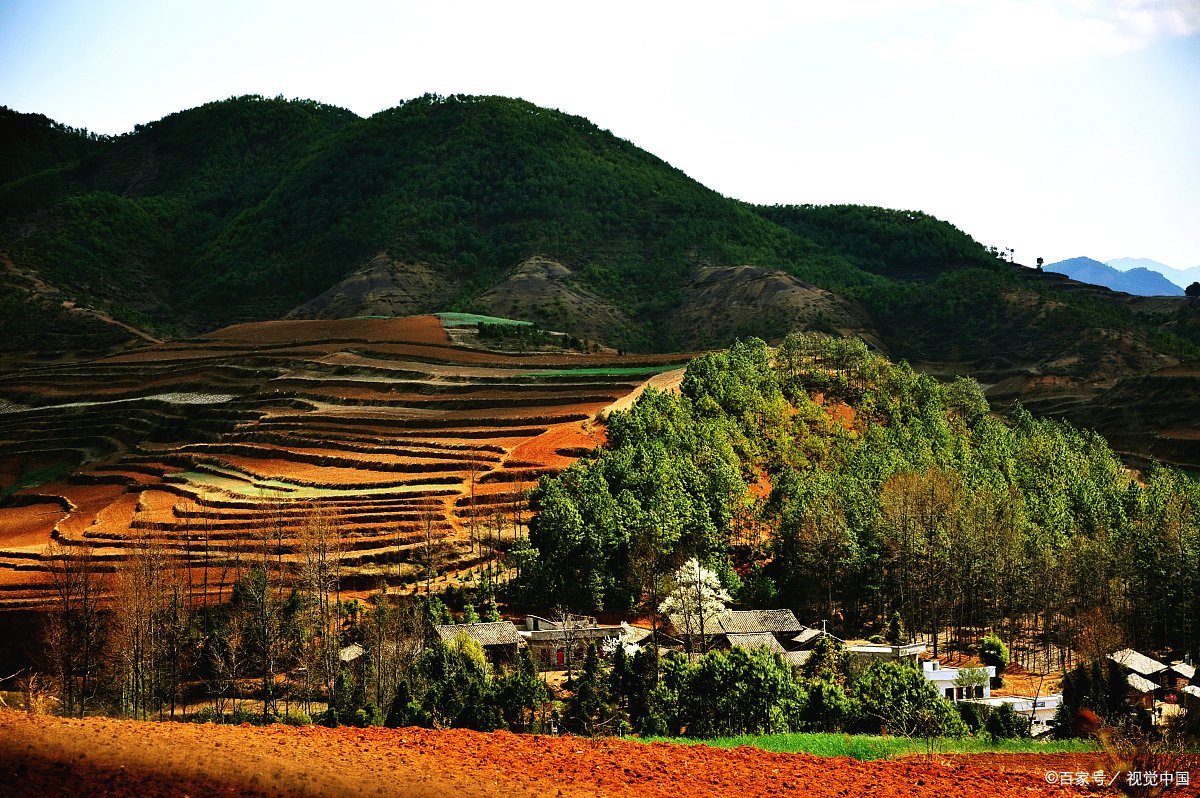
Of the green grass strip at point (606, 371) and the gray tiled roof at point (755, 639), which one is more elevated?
the green grass strip at point (606, 371)

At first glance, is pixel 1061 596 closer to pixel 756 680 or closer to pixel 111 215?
pixel 756 680

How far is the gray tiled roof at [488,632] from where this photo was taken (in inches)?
1690

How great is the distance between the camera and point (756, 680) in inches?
1219

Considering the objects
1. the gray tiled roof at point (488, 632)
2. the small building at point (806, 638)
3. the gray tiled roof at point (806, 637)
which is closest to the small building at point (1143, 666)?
the small building at point (806, 638)

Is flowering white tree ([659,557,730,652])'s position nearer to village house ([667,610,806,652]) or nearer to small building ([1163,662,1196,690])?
village house ([667,610,806,652])

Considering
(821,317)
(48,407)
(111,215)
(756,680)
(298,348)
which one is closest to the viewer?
(756,680)

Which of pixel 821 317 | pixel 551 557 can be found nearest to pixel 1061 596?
pixel 551 557

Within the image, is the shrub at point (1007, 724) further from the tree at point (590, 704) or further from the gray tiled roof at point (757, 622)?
the gray tiled roof at point (757, 622)

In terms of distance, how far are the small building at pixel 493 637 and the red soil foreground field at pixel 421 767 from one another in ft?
78.6

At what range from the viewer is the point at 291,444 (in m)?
72.1

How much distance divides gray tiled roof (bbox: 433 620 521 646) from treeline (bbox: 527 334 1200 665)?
532 centimetres

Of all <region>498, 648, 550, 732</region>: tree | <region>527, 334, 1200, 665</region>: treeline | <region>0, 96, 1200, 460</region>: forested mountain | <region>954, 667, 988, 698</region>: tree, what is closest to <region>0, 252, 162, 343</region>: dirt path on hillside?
<region>0, 96, 1200, 460</region>: forested mountain

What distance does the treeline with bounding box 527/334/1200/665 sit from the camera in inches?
1983

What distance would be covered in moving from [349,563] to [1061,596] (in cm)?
3122
